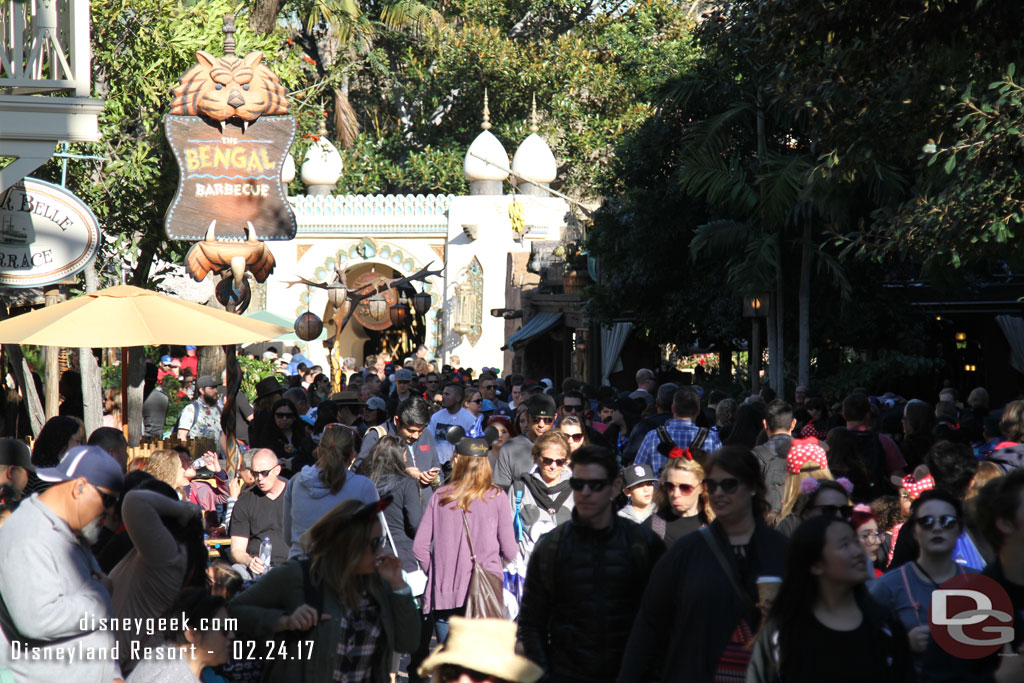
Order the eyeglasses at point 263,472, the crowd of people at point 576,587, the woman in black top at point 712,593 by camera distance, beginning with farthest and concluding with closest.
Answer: the eyeglasses at point 263,472, the woman in black top at point 712,593, the crowd of people at point 576,587

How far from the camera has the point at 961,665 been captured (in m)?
4.23

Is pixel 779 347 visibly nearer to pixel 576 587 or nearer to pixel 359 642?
pixel 576 587

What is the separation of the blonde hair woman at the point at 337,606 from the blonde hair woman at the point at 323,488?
7.03 ft

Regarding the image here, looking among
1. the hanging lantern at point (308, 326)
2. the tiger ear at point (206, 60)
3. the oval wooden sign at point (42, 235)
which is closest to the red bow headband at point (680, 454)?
the oval wooden sign at point (42, 235)

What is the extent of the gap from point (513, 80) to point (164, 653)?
1335 inches

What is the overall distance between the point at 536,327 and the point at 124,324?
56.1ft

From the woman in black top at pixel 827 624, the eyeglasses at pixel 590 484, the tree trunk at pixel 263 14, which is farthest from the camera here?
the tree trunk at pixel 263 14

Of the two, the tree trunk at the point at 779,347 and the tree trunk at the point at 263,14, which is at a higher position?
the tree trunk at the point at 263,14

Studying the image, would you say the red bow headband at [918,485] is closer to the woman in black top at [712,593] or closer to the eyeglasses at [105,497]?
the woman in black top at [712,593]

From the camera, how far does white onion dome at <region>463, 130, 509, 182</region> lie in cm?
3170

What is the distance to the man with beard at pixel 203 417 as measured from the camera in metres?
12.7

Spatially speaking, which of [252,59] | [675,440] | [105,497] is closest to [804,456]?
[675,440]

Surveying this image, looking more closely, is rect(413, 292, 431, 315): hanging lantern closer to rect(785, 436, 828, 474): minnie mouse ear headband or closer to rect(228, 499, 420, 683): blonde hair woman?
rect(785, 436, 828, 474): minnie mouse ear headband

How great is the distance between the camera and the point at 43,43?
10.5 metres
